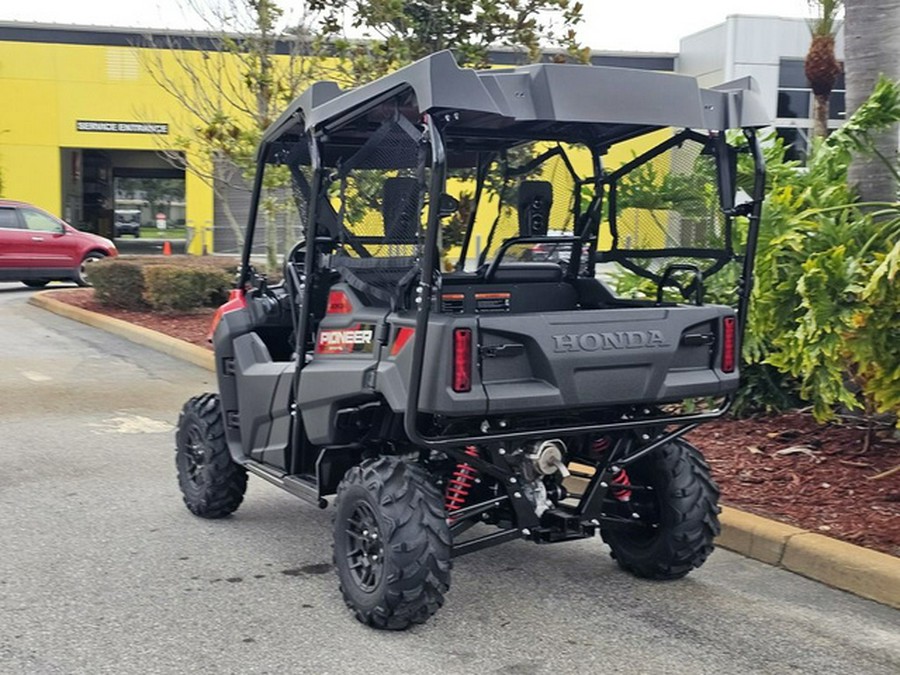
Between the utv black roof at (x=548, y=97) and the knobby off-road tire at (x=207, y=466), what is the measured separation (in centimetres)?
196

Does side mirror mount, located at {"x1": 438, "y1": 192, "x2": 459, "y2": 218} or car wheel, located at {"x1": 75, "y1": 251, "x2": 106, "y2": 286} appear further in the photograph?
car wheel, located at {"x1": 75, "y1": 251, "x2": 106, "y2": 286}

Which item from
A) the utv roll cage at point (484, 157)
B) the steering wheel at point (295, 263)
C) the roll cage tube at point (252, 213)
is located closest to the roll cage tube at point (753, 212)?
the utv roll cage at point (484, 157)

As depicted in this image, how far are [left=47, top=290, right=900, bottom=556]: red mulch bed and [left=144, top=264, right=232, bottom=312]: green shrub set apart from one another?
913 cm

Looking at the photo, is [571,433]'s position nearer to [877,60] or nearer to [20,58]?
[877,60]

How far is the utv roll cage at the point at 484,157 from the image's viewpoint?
406 centimetres

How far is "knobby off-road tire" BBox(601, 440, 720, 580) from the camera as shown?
4953mm

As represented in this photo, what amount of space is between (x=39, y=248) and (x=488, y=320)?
57.5ft

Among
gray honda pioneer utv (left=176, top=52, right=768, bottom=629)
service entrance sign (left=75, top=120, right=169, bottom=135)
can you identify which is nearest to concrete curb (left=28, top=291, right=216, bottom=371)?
gray honda pioneer utv (left=176, top=52, right=768, bottom=629)

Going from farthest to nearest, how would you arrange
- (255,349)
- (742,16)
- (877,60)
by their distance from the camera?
(742,16) → (877,60) → (255,349)

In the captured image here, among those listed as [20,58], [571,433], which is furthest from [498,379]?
[20,58]

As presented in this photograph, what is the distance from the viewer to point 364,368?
449cm

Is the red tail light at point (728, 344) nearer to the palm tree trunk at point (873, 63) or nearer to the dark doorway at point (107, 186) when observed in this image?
the palm tree trunk at point (873, 63)

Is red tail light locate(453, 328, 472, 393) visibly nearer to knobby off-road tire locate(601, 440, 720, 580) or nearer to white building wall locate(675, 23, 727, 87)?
knobby off-road tire locate(601, 440, 720, 580)

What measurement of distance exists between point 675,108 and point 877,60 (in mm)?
3428
